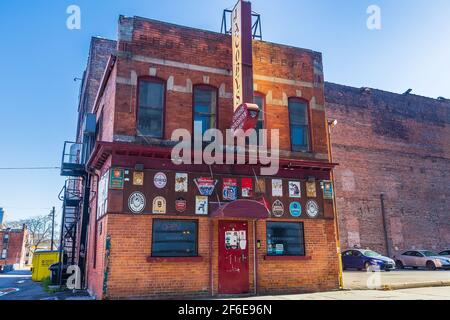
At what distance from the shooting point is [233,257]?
12.6 meters

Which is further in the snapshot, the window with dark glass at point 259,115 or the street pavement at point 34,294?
the window with dark glass at point 259,115

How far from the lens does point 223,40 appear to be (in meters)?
14.4

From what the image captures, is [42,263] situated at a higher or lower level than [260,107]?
lower

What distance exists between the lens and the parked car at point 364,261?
23750mm

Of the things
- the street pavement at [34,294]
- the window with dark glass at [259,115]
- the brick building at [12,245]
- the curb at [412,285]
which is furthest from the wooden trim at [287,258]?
the brick building at [12,245]

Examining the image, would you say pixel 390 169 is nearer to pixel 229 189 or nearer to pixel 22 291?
pixel 229 189

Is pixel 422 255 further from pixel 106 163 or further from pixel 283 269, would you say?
pixel 106 163

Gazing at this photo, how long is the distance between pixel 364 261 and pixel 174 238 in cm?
1624

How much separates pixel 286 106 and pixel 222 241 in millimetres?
5727

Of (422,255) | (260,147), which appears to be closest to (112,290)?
(260,147)

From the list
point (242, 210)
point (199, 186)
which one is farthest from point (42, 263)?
point (242, 210)

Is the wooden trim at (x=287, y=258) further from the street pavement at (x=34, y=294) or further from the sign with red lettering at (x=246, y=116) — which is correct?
the street pavement at (x=34, y=294)

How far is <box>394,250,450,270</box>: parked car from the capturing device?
1004 inches

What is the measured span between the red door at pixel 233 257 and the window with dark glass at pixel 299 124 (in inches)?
155
